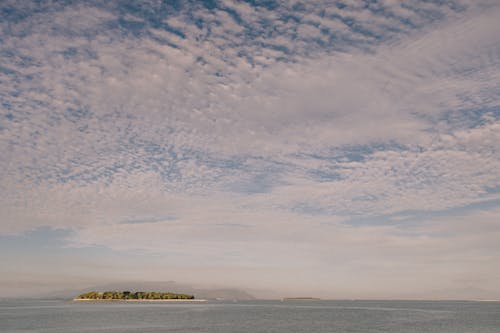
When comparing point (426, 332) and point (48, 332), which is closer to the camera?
point (48, 332)

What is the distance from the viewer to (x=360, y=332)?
85250 millimetres

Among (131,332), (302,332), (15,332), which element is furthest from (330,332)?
(15,332)

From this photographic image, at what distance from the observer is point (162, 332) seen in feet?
270

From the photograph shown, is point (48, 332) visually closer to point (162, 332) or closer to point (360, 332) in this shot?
point (162, 332)

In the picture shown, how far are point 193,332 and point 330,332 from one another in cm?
2929

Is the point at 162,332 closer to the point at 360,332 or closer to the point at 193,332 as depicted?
the point at 193,332

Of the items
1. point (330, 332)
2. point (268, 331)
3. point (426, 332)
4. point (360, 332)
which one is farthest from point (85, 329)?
point (426, 332)

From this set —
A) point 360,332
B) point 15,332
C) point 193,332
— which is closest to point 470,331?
point 360,332

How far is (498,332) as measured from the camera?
282 ft

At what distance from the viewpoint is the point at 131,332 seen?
8206cm

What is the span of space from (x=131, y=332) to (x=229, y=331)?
20.5 metres

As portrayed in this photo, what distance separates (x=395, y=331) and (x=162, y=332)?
51.2 metres

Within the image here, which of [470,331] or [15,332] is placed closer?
[15,332]

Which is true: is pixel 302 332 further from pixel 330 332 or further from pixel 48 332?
pixel 48 332
